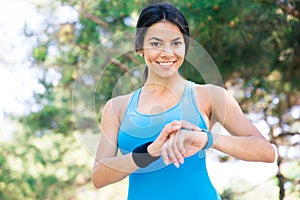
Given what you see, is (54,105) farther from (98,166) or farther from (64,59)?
(98,166)

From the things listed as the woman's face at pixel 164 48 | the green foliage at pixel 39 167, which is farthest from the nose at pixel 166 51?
the green foliage at pixel 39 167

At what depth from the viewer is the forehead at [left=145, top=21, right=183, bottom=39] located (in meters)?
1.29

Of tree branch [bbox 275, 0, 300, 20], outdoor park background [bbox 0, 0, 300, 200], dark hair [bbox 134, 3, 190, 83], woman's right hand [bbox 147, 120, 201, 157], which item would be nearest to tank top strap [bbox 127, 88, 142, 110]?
dark hair [bbox 134, 3, 190, 83]

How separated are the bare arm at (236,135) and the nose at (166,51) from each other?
0.13 metres

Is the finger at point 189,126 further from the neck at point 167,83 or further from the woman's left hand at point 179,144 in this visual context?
the neck at point 167,83

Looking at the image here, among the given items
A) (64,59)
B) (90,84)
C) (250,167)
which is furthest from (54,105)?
(90,84)

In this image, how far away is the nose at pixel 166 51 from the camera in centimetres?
127

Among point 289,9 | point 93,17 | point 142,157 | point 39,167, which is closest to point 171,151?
point 142,157

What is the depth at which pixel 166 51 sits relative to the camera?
4.19 ft

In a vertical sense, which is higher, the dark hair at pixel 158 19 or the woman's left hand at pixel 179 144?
the dark hair at pixel 158 19

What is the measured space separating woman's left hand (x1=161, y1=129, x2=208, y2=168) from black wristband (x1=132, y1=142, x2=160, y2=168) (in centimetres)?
8

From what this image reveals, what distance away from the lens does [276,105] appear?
15.5 ft

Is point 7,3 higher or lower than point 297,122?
higher

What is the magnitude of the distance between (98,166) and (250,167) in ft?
10.4
